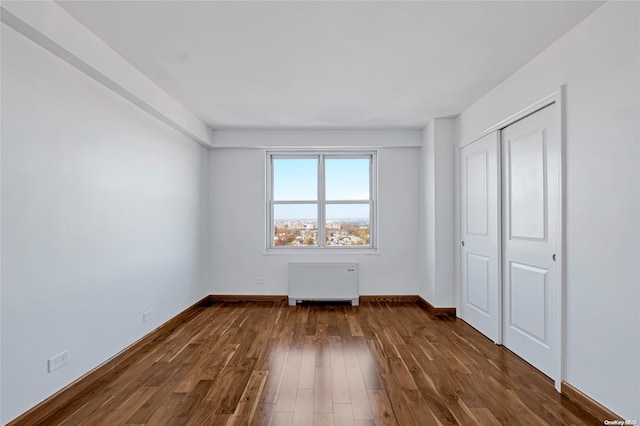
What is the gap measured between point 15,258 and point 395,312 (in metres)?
4.11

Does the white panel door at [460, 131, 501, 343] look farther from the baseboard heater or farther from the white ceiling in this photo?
the baseboard heater

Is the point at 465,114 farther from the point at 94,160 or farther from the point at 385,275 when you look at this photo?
the point at 94,160

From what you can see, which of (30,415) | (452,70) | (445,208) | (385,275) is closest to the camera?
(30,415)

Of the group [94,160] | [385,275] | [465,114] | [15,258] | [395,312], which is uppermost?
[465,114]

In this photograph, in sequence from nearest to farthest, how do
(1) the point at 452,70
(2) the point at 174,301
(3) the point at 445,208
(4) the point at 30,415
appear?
(4) the point at 30,415
(1) the point at 452,70
(2) the point at 174,301
(3) the point at 445,208

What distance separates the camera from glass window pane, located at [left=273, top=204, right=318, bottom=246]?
573 cm

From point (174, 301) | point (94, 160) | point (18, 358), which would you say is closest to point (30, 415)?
point (18, 358)

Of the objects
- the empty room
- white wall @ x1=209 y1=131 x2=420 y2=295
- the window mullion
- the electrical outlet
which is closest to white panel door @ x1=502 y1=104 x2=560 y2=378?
the empty room

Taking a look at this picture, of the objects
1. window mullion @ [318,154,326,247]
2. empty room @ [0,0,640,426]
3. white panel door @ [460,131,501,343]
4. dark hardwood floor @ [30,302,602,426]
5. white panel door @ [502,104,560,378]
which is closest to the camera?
empty room @ [0,0,640,426]

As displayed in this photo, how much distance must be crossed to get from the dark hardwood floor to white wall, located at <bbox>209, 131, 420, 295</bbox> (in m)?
1.34

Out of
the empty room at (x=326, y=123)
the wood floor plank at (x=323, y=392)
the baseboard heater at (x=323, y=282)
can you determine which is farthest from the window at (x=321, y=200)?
the wood floor plank at (x=323, y=392)

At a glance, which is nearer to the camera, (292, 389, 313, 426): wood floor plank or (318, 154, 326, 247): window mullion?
(292, 389, 313, 426): wood floor plank

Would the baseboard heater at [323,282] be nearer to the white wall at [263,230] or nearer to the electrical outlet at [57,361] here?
the white wall at [263,230]

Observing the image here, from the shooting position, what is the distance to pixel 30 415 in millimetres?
2158
